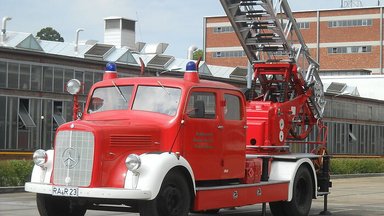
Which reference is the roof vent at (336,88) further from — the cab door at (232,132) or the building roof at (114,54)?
the cab door at (232,132)

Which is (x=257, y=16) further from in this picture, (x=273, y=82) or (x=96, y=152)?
(x=96, y=152)

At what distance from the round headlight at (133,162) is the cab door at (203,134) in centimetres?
141

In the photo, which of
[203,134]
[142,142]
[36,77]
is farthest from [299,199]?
[36,77]

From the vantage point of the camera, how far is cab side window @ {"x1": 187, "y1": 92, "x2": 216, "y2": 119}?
494 inches

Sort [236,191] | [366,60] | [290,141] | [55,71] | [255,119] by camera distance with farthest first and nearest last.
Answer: [366,60] → [55,71] → [290,141] → [255,119] → [236,191]

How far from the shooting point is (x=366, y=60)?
8612cm

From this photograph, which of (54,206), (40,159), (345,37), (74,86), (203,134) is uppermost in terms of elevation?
(345,37)

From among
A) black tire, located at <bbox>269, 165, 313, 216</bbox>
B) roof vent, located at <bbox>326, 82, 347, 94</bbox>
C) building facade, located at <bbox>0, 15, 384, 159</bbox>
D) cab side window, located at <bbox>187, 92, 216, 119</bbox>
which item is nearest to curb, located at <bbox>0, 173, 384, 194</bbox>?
building facade, located at <bbox>0, 15, 384, 159</bbox>

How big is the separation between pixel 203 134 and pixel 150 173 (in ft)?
6.15

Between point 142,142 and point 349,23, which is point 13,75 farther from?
point 349,23

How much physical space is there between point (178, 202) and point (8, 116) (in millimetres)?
22285

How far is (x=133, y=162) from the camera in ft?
36.0

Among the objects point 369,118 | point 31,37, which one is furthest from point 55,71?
point 369,118

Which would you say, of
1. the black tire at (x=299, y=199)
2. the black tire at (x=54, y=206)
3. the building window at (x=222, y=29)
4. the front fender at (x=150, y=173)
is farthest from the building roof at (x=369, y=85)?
the front fender at (x=150, y=173)
